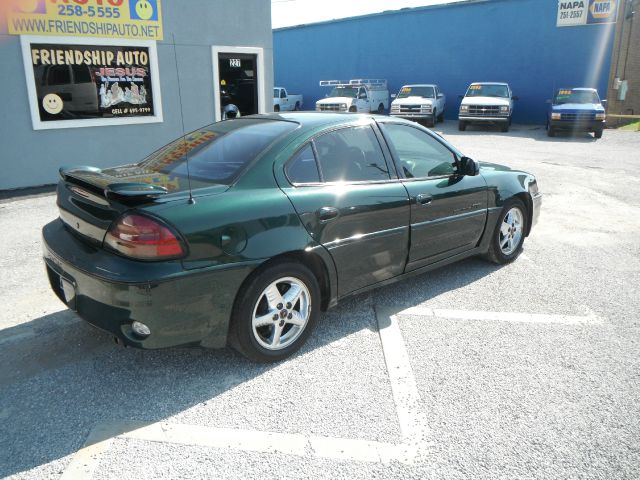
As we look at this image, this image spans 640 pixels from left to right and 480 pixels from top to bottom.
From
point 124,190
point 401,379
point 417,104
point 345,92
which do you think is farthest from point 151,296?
point 345,92

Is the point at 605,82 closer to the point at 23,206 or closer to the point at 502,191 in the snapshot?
the point at 502,191

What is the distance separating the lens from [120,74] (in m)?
9.45

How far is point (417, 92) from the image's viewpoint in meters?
23.1

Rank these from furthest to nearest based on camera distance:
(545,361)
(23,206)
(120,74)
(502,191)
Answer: (120,74) → (23,206) → (502,191) → (545,361)

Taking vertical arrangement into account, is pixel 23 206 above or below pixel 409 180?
below

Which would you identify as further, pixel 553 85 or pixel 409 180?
pixel 553 85

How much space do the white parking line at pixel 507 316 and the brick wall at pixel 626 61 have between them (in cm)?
2149

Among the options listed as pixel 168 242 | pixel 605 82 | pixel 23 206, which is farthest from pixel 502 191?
pixel 605 82

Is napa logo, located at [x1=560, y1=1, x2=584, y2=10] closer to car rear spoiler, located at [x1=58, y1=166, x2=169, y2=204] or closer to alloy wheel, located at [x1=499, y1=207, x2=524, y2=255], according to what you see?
alloy wheel, located at [x1=499, y1=207, x2=524, y2=255]

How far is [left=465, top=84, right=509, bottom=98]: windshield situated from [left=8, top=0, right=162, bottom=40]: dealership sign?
15.5m

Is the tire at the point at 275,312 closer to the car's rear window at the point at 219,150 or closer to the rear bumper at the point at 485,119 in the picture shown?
the car's rear window at the point at 219,150

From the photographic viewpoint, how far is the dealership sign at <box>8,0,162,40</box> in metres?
8.20

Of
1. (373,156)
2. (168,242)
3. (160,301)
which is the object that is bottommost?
(160,301)

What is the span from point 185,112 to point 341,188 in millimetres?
7712
